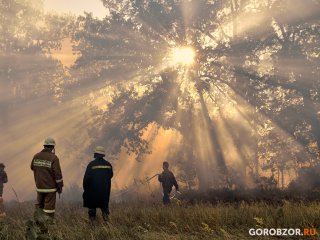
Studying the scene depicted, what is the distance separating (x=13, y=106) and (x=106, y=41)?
2078 cm

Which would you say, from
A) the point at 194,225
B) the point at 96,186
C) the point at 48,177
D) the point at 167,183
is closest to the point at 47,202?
the point at 48,177

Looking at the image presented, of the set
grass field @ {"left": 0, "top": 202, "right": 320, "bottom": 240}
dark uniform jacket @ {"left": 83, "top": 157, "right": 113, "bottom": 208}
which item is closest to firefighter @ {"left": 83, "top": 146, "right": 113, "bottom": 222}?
dark uniform jacket @ {"left": 83, "top": 157, "right": 113, "bottom": 208}

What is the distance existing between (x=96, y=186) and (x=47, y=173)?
1.18 metres

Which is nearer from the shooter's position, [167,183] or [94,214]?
[94,214]

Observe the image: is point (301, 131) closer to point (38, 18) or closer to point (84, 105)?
point (84, 105)

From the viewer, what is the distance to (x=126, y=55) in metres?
31.9

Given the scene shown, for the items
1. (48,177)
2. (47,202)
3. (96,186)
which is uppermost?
(48,177)

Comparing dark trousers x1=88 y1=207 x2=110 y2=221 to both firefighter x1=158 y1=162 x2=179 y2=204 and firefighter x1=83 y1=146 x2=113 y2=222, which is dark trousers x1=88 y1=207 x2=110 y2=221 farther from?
firefighter x1=158 y1=162 x2=179 y2=204

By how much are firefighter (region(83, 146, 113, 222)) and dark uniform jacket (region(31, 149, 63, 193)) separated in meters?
0.76

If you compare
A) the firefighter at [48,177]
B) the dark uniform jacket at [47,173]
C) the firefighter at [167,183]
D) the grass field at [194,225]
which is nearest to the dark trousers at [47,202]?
the firefighter at [48,177]

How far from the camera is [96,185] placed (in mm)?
9484

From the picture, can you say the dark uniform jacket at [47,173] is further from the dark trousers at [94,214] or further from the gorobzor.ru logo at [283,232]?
the gorobzor.ru logo at [283,232]

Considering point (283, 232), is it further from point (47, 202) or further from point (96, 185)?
point (47, 202)

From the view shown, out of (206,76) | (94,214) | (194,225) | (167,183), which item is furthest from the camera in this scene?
(206,76)
